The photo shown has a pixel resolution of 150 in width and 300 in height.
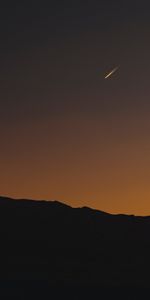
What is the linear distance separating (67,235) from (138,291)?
74.0 ft

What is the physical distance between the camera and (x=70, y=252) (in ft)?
257

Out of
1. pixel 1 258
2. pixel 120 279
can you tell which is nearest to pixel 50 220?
pixel 1 258

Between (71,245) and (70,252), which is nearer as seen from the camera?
(70,252)

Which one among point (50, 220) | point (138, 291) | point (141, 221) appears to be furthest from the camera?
point (141, 221)

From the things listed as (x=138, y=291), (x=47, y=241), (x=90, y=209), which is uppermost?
(x=90, y=209)

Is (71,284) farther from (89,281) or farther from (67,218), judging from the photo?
(67,218)

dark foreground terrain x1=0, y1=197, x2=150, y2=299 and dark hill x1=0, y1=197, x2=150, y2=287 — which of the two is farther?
dark hill x1=0, y1=197, x2=150, y2=287

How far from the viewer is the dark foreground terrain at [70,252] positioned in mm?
63094

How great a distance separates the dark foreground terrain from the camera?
207 feet

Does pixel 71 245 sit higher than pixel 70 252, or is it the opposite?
pixel 71 245

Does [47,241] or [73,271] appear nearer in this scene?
[73,271]

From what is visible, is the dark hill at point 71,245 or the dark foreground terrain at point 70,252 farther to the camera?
the dark hill at point 71,245

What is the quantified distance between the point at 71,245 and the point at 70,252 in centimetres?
320

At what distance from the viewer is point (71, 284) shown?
6431 centimetres
